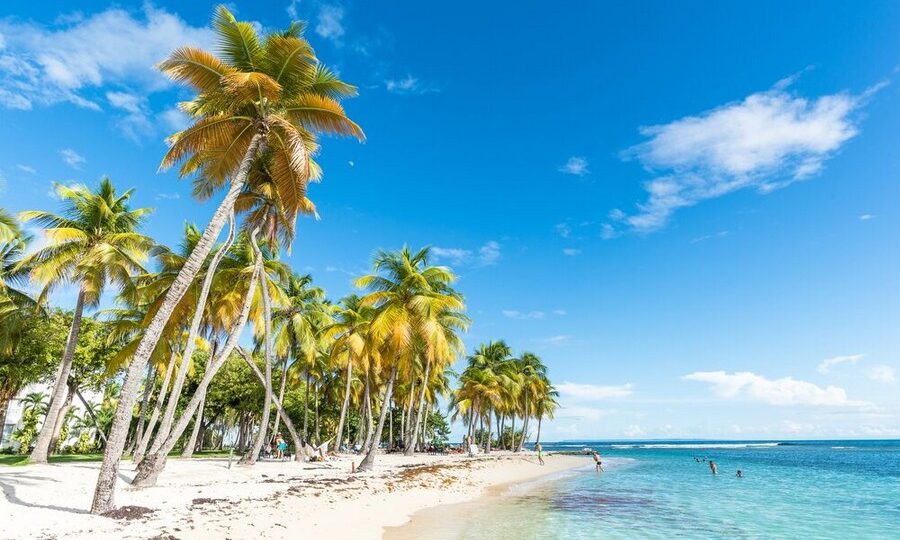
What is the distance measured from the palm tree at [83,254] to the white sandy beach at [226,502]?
3.99 m

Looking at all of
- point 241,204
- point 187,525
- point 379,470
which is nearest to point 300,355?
point 379,470

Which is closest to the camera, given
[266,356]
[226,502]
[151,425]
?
[226,502]

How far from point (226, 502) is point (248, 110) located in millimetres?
11038

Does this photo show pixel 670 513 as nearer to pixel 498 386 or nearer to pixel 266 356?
pixel 266 356

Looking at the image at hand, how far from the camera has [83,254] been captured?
2016cm

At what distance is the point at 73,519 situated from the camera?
9750 millimetres

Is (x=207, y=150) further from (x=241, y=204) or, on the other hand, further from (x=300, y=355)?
(x=300, y=355)

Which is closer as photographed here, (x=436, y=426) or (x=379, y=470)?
(x=379, y=470)

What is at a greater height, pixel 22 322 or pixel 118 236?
pixel 118 236

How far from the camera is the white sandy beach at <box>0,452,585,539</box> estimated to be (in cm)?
966

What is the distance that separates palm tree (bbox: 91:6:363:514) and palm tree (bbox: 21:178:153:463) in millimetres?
7438

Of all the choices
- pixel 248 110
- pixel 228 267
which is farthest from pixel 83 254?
pixel 248 110

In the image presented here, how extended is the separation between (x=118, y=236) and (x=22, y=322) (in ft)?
26.9

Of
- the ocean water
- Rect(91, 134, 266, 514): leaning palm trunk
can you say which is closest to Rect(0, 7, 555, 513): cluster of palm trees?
Rect(91, 134, 266, 514): leaning palm trunk
